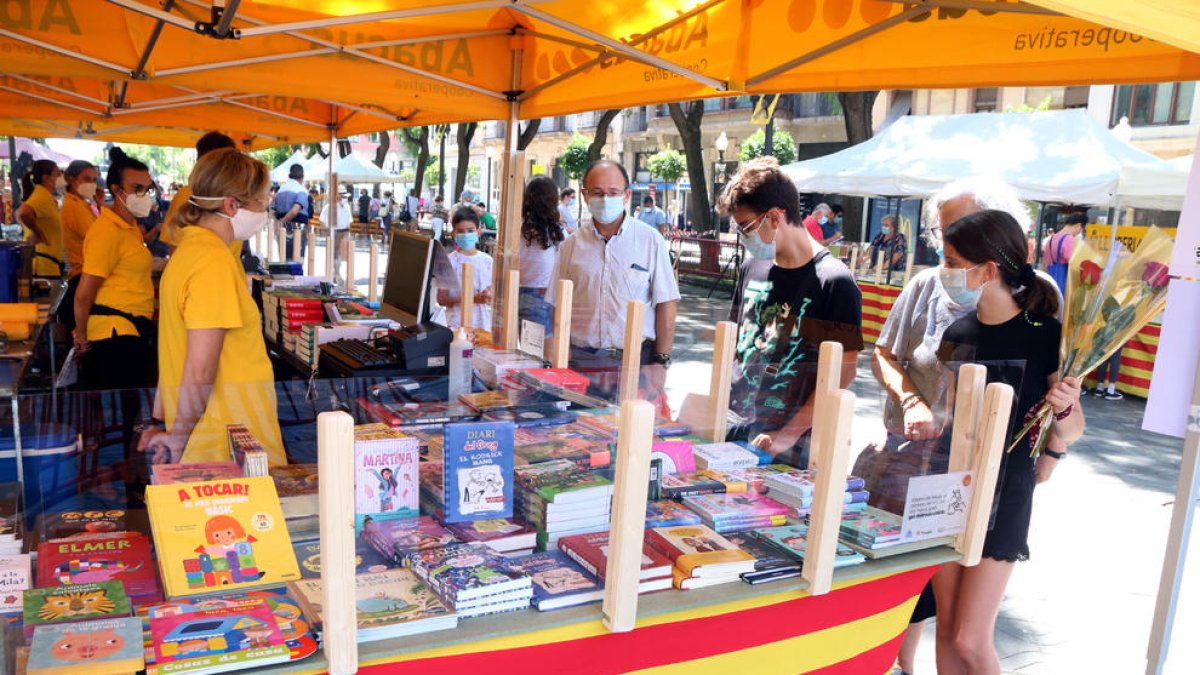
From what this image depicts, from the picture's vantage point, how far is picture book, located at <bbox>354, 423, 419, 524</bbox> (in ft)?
6.36

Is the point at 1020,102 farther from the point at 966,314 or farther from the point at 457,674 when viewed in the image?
the point at 457,674

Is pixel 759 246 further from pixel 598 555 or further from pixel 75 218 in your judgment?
pixel 75 218

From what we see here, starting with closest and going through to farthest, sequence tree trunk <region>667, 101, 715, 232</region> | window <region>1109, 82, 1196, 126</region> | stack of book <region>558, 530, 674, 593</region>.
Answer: stack of book <region>558, 530, 674, 593</region> < tree trunk <region>667, 101, 715, 232</region> < window <region>1109, 82, 1196, 126</region>

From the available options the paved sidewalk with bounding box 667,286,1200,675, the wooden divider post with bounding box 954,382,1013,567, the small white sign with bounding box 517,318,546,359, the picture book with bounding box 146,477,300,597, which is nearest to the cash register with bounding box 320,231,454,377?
the small white sign with bounding box 517,318,546,359

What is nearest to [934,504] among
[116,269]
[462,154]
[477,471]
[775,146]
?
[477,471]

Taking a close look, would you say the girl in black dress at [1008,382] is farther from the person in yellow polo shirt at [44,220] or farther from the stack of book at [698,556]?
the person in yellow polo shirt at [44,220]

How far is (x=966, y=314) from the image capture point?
2764 millimetres

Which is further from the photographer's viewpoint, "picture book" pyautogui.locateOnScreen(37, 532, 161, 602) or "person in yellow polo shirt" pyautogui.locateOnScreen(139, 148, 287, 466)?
"person in yellow polo shirt" pyautogui.locateOnScreen(139, 148, 287, 466)

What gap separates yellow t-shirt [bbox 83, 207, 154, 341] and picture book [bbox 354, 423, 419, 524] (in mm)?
2555

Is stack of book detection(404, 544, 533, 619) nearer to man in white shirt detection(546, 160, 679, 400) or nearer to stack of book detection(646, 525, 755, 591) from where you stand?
stack of book detection(646, 525, 755, 591)

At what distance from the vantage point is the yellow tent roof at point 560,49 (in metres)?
3.03

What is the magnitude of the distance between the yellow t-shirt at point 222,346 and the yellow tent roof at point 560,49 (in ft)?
4.75

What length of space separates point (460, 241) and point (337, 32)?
1.71m

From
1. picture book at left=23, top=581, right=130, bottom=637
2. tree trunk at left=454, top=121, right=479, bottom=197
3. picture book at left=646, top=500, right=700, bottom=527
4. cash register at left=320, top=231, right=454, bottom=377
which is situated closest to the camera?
picture book at left=23, top=581, right=130, bottom=637
